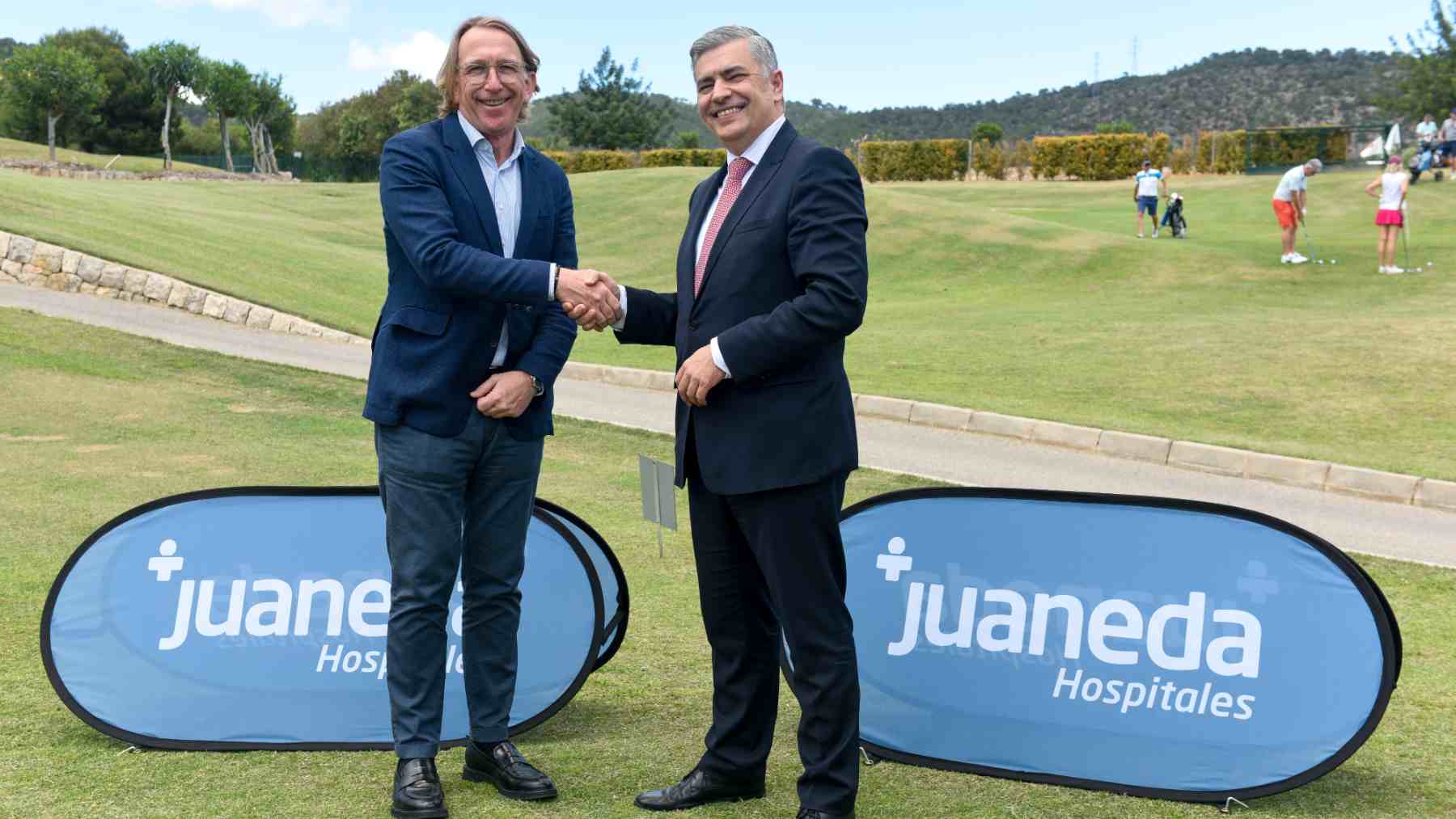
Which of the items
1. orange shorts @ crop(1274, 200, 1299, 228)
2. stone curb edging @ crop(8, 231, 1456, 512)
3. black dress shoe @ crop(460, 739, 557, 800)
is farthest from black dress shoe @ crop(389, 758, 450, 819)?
orange shorts @ crop(1274, 200, 1299, 228)

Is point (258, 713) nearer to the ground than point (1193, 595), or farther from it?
nearer to the ground

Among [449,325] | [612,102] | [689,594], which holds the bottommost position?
[689,594]

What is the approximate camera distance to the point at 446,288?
11.3ft

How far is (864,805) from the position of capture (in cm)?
359

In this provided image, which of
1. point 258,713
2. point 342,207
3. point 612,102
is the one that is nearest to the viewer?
point 258,713

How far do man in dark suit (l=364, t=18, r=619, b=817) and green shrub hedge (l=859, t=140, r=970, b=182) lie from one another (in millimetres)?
50870

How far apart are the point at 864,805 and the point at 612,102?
3585 inches

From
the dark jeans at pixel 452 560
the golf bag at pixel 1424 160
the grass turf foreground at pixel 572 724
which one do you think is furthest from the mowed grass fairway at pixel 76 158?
the dark jeans at pixel 452 560

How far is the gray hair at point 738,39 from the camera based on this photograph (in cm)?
346

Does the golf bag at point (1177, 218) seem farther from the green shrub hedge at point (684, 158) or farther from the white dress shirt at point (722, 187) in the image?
the green shrub hedge at point (684, 158)

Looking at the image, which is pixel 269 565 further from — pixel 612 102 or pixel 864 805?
pixel 612 102

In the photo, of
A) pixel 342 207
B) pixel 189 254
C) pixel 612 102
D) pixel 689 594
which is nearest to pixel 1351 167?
pixel 342 207

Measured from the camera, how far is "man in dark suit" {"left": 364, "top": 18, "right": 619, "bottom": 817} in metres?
3.50

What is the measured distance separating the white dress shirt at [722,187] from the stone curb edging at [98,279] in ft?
45.6
